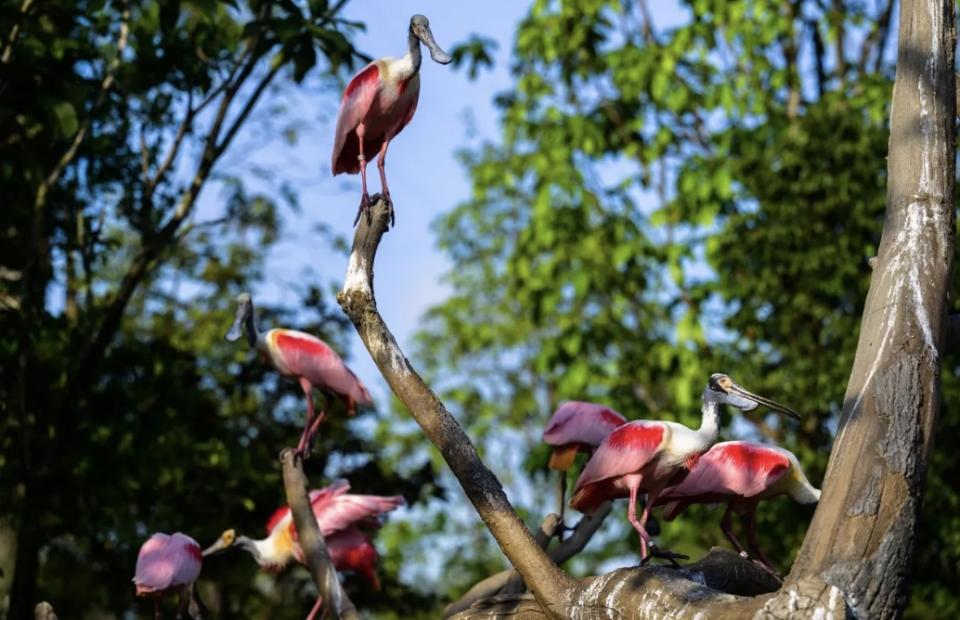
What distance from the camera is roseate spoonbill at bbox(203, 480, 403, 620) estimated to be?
23.3 feet

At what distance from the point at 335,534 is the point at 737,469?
211 centimetres

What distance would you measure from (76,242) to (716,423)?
525cm

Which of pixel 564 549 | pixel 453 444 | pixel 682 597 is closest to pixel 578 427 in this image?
pixel 564 549

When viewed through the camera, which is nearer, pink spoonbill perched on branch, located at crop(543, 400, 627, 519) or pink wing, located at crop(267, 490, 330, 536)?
pink spoonbill perched on branch, located at crop(543, 400, 627, 519)

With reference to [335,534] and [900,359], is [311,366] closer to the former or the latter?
Answer: [335,534]

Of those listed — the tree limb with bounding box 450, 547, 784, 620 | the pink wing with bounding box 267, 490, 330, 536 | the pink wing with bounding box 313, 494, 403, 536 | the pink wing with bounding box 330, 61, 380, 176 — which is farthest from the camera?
the pink wing with bounding box 267, 490, 330, 536

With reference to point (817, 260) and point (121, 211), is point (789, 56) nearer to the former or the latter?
point (817, 260)

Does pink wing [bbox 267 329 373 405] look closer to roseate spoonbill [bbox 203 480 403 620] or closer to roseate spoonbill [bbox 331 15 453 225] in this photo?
roseate spoonbill [bbox 203 480 403 620]

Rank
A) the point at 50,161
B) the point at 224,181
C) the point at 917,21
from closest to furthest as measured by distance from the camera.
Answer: the point at 917,21 → the point at 50,161 → the point at 224,181

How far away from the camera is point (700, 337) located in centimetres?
1269

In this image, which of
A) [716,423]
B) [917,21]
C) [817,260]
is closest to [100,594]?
[817,260]

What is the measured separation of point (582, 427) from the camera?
701cm

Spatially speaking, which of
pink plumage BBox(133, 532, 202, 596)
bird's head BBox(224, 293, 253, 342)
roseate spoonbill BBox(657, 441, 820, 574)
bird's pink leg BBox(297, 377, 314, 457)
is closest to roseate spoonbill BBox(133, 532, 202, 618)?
pink plumage BBox(133, 532, 202, 596)

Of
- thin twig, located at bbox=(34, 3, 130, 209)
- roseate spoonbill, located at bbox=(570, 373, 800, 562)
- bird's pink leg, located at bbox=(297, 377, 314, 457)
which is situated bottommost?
roseate spoonbill, located at bbox=(570, 373, 800, 562)
